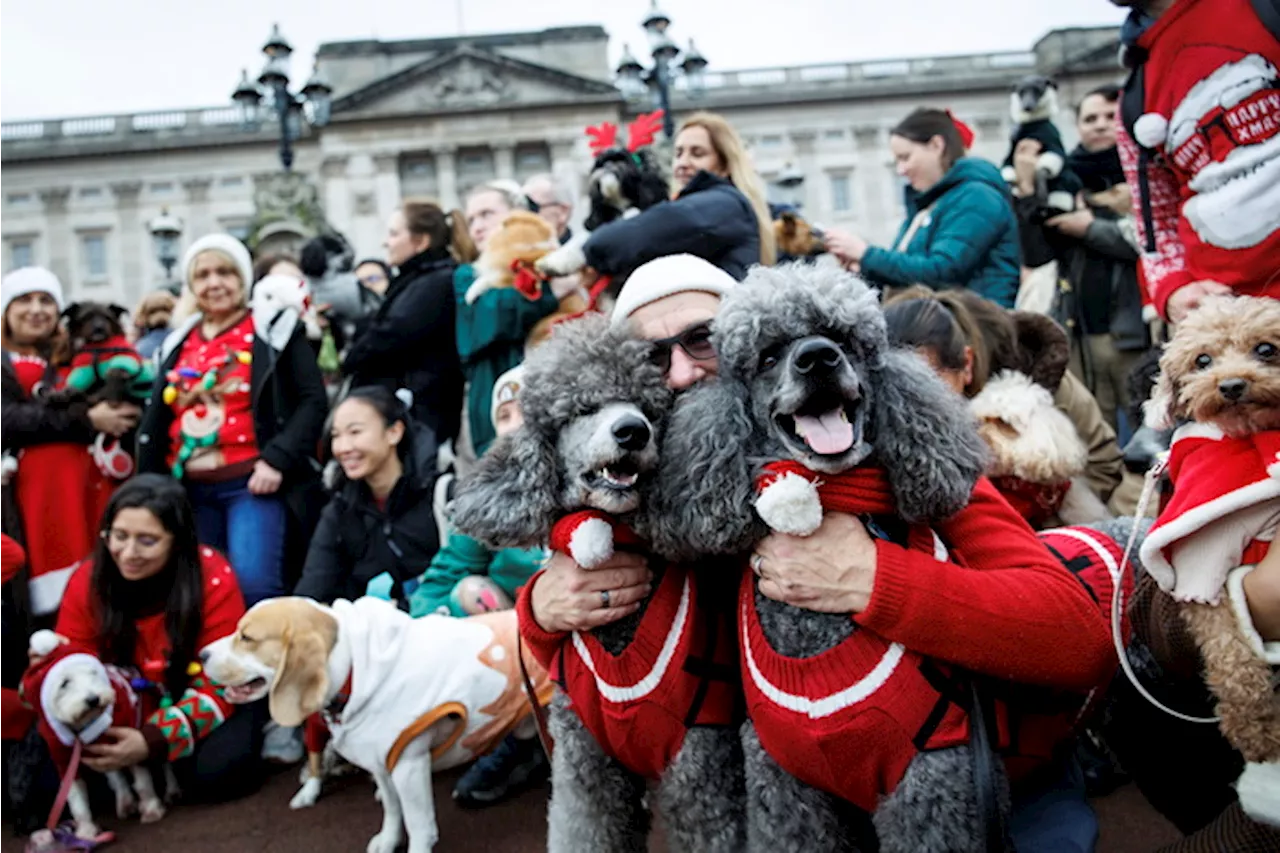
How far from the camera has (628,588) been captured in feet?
6.85

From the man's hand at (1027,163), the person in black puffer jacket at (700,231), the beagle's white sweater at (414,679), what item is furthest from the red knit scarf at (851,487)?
the man's hand at (1027,163)

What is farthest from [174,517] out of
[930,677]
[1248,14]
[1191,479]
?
[1248,14]

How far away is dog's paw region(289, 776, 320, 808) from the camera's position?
4031 millimetres

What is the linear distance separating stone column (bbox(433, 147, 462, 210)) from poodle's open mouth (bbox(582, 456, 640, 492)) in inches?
1665

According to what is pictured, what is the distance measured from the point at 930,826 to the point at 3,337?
597 centimetres

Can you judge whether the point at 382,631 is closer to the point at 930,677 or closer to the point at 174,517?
the point at 174,517

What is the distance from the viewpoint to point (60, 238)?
42375mm

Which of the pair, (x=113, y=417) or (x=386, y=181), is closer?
(x=113, y=417)

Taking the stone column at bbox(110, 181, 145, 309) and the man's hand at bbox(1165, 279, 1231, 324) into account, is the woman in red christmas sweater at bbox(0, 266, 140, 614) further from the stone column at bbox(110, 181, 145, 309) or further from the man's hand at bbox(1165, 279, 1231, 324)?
the stone column at bbox(110, 181, 145, 309)

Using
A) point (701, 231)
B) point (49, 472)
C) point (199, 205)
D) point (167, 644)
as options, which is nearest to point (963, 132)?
point (701, 231)

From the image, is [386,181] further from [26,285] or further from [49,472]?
[49,472]

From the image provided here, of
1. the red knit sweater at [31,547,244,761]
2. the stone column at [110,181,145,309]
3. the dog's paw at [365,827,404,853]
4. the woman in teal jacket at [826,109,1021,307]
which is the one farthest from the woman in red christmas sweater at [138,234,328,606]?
the stone column at [110,181,145,309]

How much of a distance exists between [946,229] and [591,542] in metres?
3.04

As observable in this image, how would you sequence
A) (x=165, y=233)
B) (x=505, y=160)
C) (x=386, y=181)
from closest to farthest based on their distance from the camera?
1. (x=165, y=233)
2. (x=386, y=181)
3. (x=505, y=160)
